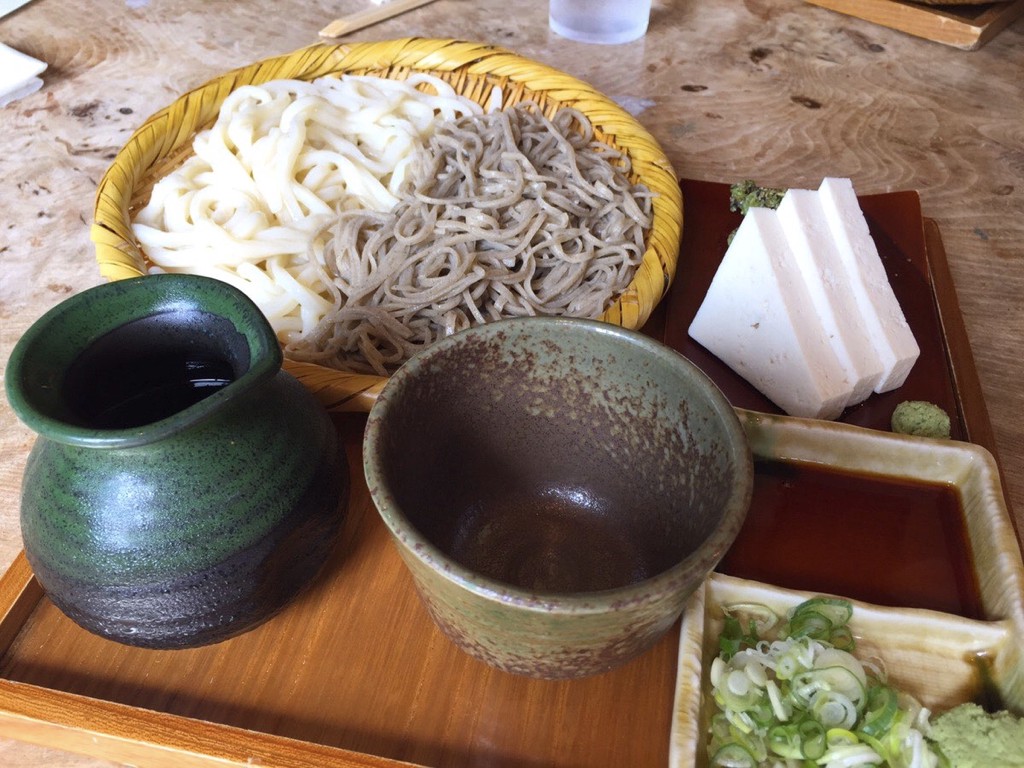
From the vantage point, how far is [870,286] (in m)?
1.49

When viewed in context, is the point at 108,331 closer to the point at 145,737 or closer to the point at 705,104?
the point at 145,737

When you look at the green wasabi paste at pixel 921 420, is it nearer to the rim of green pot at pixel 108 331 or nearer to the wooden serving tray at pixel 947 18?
the rim of green pot at pixel 108 331

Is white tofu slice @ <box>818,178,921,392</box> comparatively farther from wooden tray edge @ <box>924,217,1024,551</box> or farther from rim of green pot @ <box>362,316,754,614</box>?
rim of green pot @ <box>362,316,754,614</box>

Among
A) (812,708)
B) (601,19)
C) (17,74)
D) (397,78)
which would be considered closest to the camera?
(812,708)

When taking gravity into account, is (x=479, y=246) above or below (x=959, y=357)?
above

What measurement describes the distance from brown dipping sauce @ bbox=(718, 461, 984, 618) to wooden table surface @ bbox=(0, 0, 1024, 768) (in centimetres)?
36

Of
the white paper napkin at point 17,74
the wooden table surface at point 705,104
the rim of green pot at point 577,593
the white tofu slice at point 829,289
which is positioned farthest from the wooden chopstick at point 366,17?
the rim of green pot at point 577,593

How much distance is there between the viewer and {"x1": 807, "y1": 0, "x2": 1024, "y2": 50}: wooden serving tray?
9.06 ft

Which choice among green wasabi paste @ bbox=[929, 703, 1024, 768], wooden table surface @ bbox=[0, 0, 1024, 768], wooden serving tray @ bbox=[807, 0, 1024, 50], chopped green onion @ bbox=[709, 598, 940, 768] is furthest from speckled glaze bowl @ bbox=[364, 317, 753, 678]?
wooden serving tray @ bbox=[807, 0, 1024, 50]

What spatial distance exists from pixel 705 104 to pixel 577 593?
82.1 inches

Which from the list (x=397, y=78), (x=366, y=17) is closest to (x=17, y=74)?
(x=366, y=17)

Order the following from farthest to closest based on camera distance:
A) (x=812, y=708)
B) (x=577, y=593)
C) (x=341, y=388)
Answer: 1. (x=341, y=388)
2. (x=812, y=708)
3. (x=577, y=593)

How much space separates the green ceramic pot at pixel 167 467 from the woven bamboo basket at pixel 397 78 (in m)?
0.28

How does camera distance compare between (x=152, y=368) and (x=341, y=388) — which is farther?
(x=341, y=388)
